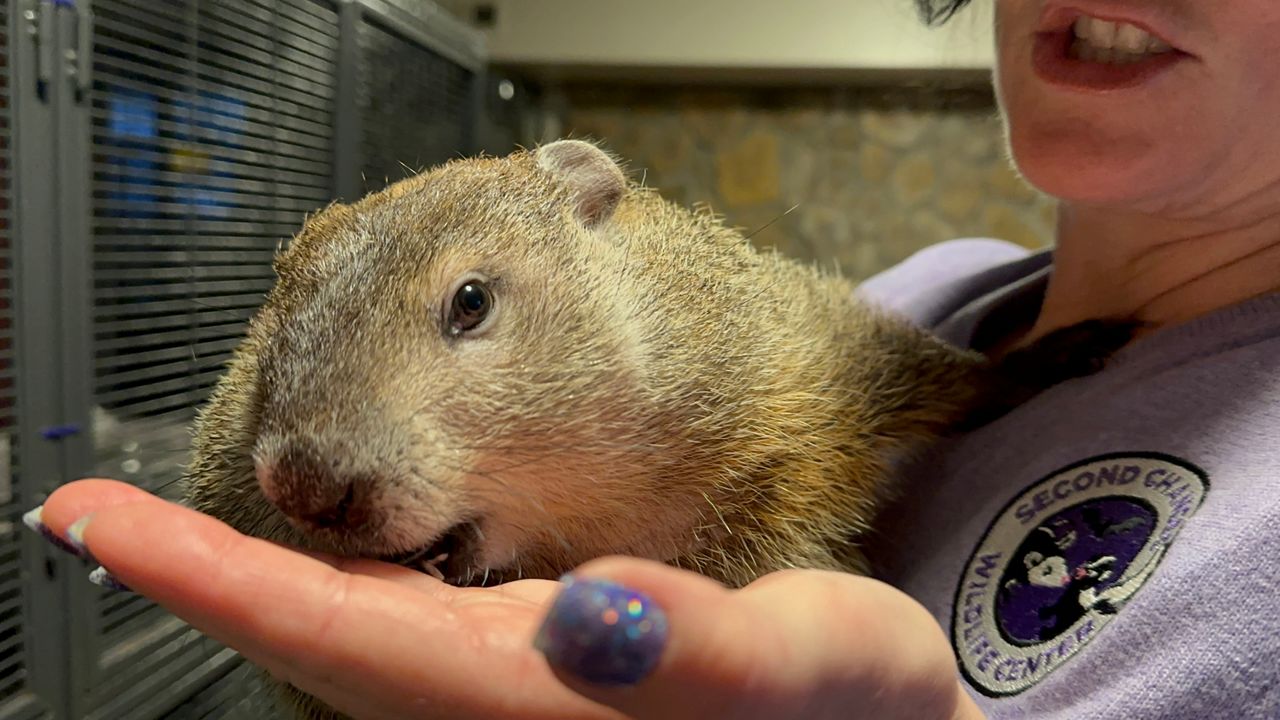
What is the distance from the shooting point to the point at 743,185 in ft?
15.7

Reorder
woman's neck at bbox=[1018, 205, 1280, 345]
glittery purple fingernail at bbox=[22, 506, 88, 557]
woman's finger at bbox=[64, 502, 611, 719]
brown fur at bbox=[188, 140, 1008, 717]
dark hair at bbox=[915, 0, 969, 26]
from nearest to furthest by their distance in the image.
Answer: woman's finger at bbox=[64, 502, 611, 719] < glittery purple fingernail at bbox=[22, 506, 88, 557] < brown fur at bbox=[188, 140, 1008, 717] < woman's neck at bbox=[1018, 205, 1280, 345] < dark hair at bbox=[915, 0, 969, 26]

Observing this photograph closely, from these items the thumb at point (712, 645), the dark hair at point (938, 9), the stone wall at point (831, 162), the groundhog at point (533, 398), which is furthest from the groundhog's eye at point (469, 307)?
the stone wall at point (831, 162)

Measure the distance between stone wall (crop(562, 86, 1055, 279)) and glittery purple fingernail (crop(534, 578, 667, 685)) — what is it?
13.9ft

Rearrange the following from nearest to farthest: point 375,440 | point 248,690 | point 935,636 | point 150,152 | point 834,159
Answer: point 935,636 < point 375,440 < point 248,690 < point 150,152 < point 834,159

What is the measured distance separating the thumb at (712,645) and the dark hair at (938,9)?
1.31m

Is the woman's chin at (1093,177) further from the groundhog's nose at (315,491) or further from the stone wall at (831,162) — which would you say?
the stone wall at (831,162)

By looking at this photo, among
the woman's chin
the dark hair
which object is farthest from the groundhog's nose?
the dark hair

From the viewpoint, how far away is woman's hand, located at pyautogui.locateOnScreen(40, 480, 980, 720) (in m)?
0.45

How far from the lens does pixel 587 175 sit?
1124 millimetres

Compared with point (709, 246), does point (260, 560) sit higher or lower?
lower

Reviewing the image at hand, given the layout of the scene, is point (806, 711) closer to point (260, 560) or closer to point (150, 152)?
point (260, 560)

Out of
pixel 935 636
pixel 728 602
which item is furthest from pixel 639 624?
pixel 935 636

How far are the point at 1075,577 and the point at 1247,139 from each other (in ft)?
1.84

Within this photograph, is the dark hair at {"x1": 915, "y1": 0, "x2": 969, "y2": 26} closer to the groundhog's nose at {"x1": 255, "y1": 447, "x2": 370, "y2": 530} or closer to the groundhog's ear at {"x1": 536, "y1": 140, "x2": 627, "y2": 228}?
the groundhog's ear at {"x1": 536, "y1": 140, "x2": 627, "y2": 228}
